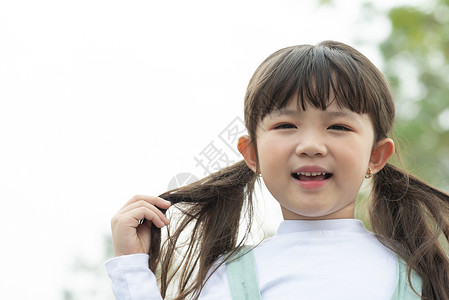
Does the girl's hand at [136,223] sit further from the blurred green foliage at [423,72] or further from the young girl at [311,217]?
the blurred green foliage at [423,72]

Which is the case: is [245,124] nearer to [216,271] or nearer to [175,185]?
[175,185]

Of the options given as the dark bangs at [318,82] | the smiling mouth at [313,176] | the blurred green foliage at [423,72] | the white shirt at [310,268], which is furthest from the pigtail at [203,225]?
the blurred green foliage at [423,72]

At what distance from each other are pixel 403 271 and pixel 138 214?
67 cm

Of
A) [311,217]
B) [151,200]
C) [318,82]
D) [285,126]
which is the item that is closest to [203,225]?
[151,200]

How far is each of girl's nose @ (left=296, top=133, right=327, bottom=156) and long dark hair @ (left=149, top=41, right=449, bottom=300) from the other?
0.08m

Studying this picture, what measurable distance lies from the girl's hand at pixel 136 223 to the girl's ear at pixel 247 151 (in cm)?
24

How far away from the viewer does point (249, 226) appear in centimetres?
188

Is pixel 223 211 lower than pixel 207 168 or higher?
lower

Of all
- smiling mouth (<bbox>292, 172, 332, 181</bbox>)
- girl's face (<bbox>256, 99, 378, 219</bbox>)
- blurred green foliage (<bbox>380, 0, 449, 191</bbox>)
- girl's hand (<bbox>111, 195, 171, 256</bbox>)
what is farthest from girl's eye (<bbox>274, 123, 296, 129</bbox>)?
blurred green foliage (<bbox>380, 0, 449, 191</bbox>)

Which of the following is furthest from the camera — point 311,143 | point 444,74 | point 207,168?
point 444,74

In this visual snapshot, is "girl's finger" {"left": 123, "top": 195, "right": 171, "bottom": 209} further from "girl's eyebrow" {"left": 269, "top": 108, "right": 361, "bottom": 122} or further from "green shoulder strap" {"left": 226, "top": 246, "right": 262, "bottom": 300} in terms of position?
"girl's eyebrow" {"left": 269, "top": 108, "right": 361, "bottom": 122}

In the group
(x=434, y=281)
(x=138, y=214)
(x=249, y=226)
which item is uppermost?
(x=138, y=214)

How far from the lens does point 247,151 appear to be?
1.80m

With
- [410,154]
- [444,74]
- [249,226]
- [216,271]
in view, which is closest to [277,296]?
[216,271]
